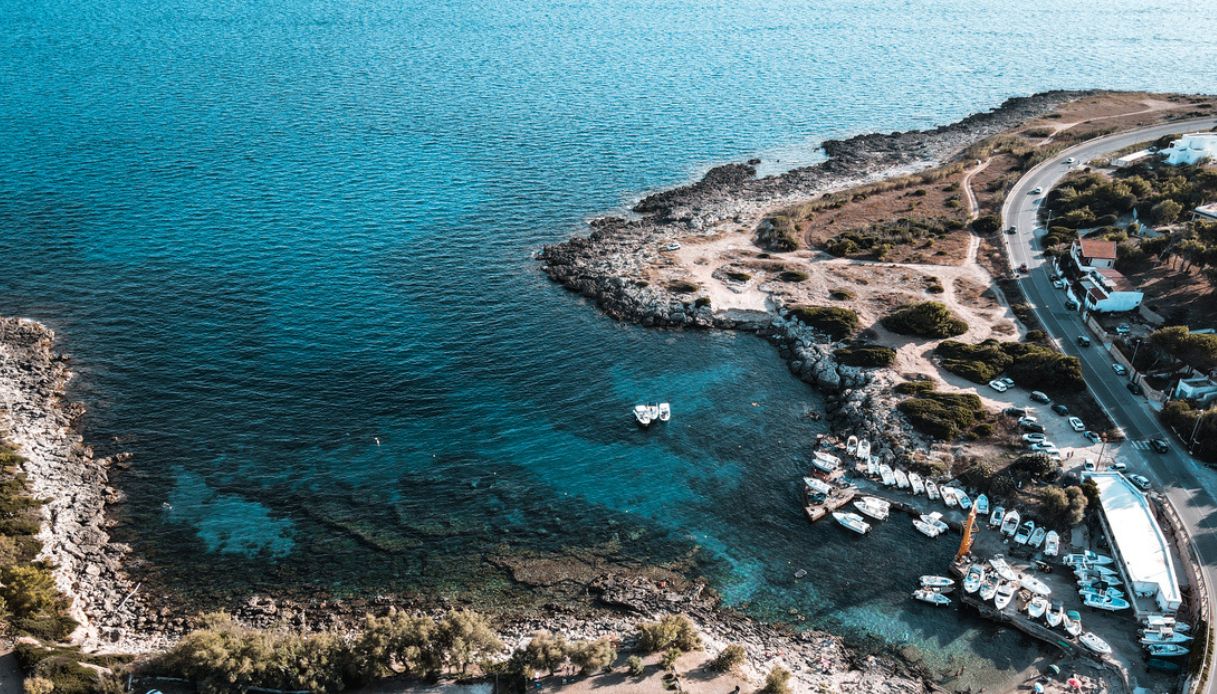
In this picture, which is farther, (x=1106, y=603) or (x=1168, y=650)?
(x=1106, y=603)

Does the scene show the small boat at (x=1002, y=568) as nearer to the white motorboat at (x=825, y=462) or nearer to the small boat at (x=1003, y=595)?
the small boat at (x=1003, y=595)

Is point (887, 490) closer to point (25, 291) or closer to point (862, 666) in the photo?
point (862, 666)

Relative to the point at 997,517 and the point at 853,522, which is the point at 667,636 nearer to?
the point at 853,522

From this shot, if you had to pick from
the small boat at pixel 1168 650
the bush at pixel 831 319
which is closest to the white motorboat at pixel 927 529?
the small boat at pixel 1168 650

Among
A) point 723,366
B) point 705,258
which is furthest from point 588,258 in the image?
point 723,366

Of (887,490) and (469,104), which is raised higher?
(469,104)

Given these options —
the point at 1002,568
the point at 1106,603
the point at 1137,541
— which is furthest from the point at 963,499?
the point at 1106,603
